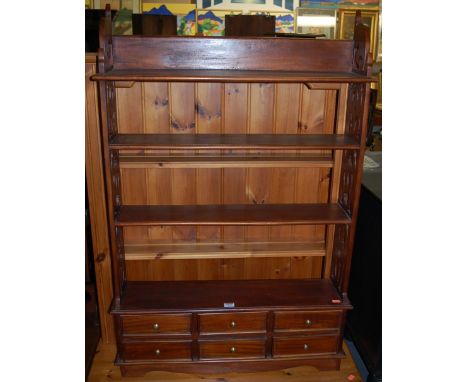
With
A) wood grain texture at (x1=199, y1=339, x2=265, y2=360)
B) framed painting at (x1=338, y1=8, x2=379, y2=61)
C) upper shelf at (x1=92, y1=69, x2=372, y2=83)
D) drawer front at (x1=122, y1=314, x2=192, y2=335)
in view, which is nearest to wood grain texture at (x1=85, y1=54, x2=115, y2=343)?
upper shelf at (x1=92, y1=69, x2=372, y2=83)

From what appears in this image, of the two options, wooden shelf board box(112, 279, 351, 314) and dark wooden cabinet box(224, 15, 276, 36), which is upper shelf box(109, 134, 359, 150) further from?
dark wooden cabinet box(224, 15, 276, 36)

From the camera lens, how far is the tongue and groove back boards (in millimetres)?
1926

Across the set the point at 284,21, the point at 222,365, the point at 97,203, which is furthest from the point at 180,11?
the point at 222,365

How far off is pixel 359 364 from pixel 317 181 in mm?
945

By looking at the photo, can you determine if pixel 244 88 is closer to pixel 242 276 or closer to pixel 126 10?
pixel 242 276

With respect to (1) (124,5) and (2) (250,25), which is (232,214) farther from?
(1) (124,5)

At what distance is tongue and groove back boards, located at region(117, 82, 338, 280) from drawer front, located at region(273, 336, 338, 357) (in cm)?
37

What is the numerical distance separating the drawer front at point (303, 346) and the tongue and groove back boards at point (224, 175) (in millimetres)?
366

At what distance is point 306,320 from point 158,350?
2.35 ft

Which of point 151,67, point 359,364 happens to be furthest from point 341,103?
point 359,364

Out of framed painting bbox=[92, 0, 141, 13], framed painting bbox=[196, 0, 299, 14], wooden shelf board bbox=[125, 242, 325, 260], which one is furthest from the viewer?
framed painting bbox=[196, 0, 299, 14]

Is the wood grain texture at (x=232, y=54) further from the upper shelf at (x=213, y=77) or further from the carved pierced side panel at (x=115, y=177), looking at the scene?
the carved pierced side panel at (x=115, y=177)

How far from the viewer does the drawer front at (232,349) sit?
199 cm

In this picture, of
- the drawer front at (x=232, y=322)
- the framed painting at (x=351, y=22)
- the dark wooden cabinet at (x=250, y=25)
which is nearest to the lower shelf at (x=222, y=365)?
the drawer front at (x=232, y=322)
